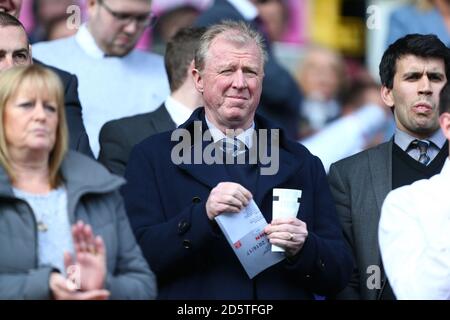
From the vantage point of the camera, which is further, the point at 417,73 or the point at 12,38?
the point at 417,73

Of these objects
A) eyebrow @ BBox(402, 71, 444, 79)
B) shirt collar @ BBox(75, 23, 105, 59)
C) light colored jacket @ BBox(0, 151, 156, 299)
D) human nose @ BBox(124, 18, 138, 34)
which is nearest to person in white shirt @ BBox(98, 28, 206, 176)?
human nose @ BBox(124, 18, 138, 34)

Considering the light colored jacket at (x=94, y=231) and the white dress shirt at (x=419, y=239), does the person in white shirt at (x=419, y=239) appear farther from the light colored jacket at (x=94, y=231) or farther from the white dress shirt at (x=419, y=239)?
the light colored jacket at (x=94, y=231)

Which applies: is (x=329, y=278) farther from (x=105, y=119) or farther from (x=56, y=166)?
(x=105, y=119)

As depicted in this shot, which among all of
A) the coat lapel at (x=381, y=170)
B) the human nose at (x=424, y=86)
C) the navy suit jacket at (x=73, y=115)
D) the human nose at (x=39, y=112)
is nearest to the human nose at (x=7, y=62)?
the navy suit jacket at (x=73, y=115)

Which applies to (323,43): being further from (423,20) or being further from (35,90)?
(35,90)

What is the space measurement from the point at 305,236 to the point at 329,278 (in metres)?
0.30

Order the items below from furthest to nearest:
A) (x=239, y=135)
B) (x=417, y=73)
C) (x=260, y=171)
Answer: (x=417, y=73), (x=239, y=135), (x=260, y=171)

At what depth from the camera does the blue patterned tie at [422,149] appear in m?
7.73

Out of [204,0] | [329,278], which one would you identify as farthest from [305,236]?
[204,0]

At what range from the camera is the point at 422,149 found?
775 centimetres

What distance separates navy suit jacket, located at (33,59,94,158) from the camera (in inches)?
290

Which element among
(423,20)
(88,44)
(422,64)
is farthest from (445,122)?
(423,20)

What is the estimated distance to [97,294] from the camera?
606 cm
